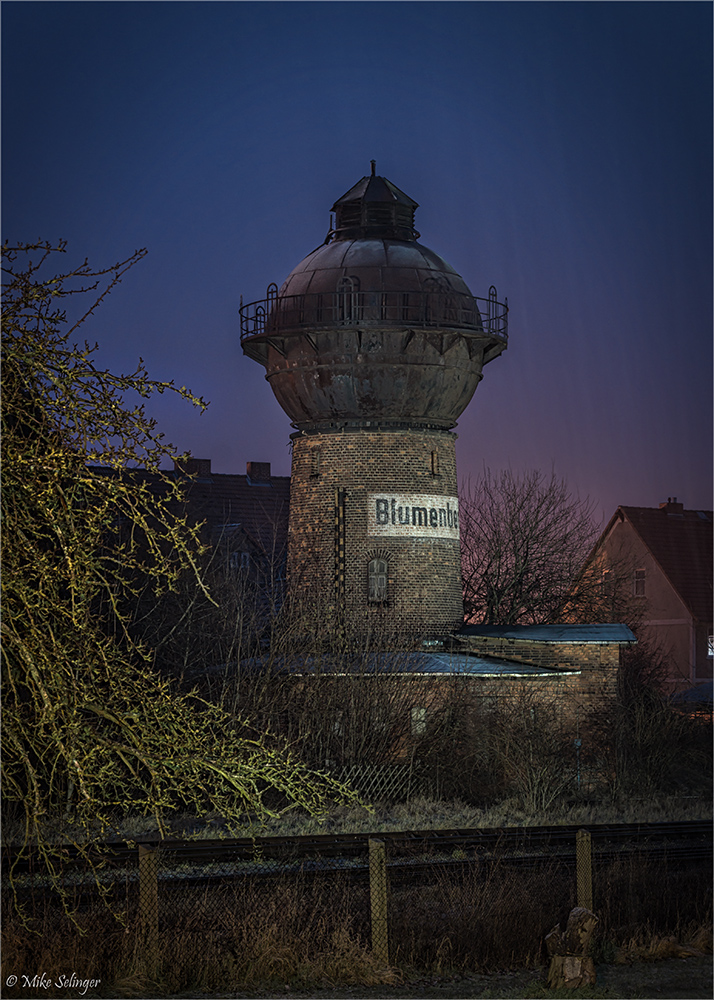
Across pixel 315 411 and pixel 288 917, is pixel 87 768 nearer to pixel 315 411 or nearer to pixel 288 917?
pixel 288 917

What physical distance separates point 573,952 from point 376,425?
1842 cm

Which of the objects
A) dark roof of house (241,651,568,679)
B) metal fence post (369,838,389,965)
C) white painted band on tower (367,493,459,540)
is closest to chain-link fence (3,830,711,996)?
metal fence post (369,838,389,965)

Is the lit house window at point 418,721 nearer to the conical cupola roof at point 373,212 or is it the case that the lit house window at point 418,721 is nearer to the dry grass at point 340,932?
the dry grass at point 340,932

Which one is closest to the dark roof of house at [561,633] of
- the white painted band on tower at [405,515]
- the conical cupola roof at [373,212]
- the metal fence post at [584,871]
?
the white painted band on tower at [405,515]

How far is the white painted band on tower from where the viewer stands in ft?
92.0

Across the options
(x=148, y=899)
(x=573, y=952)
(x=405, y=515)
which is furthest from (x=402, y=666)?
(x=148, y=899)

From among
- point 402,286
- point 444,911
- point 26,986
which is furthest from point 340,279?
point 26,986

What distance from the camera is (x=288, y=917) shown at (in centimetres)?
1127

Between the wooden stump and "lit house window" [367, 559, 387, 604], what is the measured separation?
16685mm

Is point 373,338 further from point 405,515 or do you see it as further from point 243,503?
point 243,503

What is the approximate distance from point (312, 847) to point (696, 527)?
1560 inches

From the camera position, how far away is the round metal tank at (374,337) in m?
28.1

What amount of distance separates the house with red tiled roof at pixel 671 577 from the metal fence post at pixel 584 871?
34.5 meters

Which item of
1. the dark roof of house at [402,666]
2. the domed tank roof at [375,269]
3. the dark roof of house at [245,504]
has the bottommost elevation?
the dark roof of house at [402,666]
